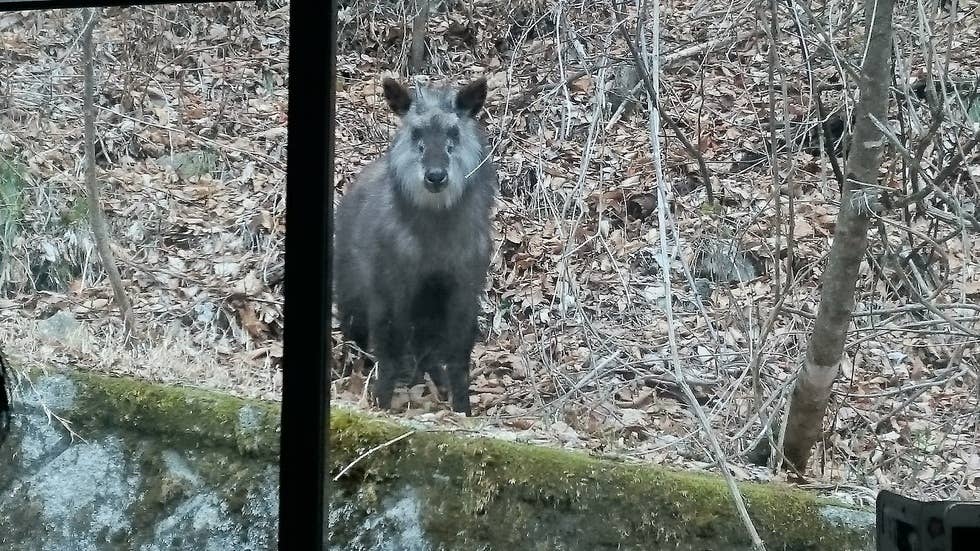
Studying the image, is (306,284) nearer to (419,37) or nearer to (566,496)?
(566,496)

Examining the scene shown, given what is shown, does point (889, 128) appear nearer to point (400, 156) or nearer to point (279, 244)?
point (400, 156)

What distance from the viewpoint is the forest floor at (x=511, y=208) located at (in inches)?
89.9

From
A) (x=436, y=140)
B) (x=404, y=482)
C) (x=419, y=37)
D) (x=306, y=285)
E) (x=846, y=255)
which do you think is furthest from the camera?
(x=419, y=37)

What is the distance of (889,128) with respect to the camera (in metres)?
2.10

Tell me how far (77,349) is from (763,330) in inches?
82.4

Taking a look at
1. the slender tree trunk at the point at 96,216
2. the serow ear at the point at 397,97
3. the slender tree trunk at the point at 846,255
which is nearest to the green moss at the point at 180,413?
the slender tree trunk at the point at 96,216

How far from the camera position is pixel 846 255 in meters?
2.13

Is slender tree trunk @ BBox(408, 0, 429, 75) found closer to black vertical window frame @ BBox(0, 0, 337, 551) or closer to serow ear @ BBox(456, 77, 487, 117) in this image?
serow ear @ BBox(456, 77, 487, 117)

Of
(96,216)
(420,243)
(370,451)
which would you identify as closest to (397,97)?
(420,243)

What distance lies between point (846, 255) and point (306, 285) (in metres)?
1.50

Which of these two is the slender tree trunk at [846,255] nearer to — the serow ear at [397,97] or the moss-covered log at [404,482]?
the moss-covered log at [404,482]

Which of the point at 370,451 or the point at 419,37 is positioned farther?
the point at 419,37

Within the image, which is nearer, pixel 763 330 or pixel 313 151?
pixel 313 151

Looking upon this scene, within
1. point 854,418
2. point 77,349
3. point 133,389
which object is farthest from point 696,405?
point 77,349
